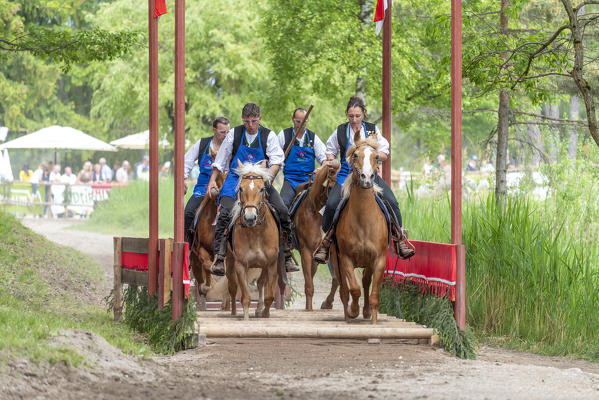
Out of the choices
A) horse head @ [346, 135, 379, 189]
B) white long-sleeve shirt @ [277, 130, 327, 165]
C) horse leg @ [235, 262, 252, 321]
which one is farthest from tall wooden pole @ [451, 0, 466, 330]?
white long-sleeve shirt @ [277, 130, 327, 165]

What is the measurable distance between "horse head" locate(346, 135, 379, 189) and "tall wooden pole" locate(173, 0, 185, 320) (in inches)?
72.1

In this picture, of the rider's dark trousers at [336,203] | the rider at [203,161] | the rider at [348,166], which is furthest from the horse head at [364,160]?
the rider at [203,161]

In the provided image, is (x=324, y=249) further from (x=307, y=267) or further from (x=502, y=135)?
(x=502, y=135)

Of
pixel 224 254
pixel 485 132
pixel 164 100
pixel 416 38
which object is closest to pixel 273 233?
pixel 224 254

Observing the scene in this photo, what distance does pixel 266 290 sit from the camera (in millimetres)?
12336

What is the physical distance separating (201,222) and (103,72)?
3254cm

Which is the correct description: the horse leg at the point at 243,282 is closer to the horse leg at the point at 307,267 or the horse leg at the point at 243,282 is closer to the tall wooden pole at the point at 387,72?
the horse leg at the point at 307,267

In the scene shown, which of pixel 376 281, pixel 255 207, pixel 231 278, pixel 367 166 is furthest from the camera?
pixel 231 278

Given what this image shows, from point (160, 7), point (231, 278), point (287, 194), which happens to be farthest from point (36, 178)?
point (160, 7)

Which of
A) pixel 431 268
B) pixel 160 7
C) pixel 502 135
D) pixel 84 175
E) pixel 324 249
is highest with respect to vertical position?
pixel 160 7

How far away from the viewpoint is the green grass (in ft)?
29.5

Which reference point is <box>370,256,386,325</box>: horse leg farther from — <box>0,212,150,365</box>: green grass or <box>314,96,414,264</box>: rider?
<box>0,212,150,365</box>: green grass

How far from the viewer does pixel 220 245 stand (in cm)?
1224

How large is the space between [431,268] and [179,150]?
10.5 feet
